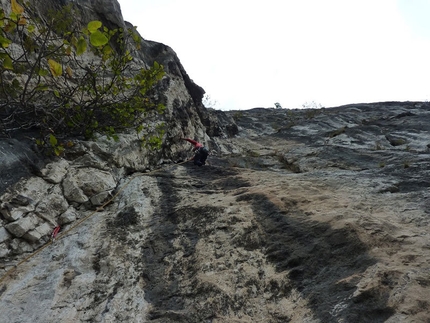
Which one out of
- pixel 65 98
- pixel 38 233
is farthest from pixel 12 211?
pixel 65 98

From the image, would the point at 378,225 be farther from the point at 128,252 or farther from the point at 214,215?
the point at 128,252

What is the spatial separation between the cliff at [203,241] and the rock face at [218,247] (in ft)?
0.06

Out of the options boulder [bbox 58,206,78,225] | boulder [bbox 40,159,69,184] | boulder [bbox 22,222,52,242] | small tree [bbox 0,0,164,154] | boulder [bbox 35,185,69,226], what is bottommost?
boulder [bbox 22,222,52,242]

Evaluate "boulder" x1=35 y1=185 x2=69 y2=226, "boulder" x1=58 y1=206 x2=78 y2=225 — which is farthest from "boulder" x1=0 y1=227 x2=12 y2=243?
"boulder" x1=58 y1=206 x2=78 y2=225

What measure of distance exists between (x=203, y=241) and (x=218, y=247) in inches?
11.8

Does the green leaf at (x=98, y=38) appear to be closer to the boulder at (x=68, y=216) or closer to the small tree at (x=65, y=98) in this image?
the small tree at (x=65, y=98)

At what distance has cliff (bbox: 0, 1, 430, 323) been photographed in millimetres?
3291

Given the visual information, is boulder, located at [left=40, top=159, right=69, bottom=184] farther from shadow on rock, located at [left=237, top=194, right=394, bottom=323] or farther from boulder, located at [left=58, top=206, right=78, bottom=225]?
shadow on rock, located at [left=237, top=194, right=394, bottom=323]

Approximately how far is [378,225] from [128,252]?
3422 mm

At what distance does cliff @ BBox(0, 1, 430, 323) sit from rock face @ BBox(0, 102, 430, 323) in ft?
0.06

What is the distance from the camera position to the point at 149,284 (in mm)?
3984

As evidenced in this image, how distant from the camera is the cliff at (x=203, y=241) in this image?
3.29 meters

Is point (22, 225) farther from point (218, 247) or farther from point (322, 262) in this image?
point (322, 262)

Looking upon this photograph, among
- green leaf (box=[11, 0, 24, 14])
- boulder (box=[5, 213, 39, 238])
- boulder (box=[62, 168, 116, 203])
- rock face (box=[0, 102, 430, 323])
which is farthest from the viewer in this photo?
boulder (box=[62, 168, 116, 203])
